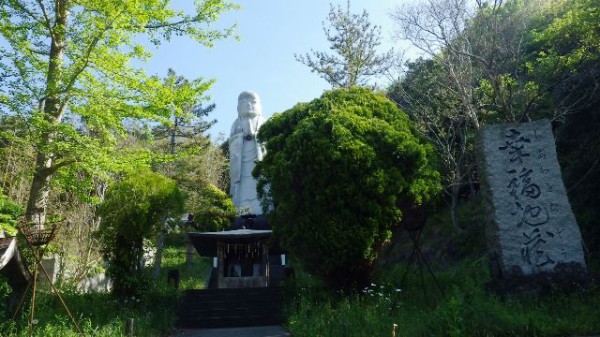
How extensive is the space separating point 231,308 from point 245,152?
35.2ft

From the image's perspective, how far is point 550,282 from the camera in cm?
736

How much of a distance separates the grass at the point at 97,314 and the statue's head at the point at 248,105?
11.1 m

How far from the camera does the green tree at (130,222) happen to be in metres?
10.3

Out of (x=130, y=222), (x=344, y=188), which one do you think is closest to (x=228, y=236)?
(x=130, y=222)

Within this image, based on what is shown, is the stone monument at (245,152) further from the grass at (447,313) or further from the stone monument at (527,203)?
the stone monument at (527,203)

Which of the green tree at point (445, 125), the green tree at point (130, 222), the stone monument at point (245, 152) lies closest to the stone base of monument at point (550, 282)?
the green tree at point (445, 125)

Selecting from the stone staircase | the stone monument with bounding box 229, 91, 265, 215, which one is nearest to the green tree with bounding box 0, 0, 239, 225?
the stone staircase

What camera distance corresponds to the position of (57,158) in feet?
29.1

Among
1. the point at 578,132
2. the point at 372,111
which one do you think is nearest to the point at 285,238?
the point at 372,111

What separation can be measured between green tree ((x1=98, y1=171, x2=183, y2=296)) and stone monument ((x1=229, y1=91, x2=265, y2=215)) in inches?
390

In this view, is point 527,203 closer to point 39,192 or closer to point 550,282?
point 550,282

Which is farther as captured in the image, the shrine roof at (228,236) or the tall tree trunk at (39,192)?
the shrine roof at (228,236)

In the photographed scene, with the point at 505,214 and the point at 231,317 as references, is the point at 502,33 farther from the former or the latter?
the point at 231,317

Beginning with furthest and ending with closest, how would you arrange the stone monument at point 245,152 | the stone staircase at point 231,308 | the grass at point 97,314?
the stone monument at point 245,152, the stone staircase at point 231,308, the grass at point 97,314
